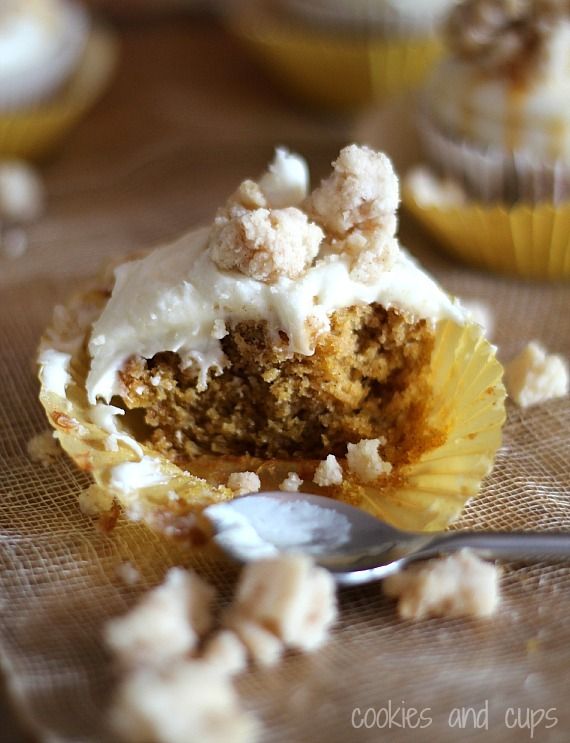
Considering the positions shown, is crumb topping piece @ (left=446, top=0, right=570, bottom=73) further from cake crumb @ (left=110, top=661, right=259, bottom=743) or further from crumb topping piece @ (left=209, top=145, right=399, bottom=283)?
cake crumb @ (left=110, top=661, right=259, bottom=743)

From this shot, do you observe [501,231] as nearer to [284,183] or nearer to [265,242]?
[284,183]

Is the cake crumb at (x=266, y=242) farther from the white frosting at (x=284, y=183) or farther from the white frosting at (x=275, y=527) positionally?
the white frosting at (x=275, y=527)

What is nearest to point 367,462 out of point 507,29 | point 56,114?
point 507,29

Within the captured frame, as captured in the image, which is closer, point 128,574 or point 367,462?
point 128,574

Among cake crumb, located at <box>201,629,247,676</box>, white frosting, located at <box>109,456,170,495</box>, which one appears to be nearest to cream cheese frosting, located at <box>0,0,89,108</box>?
white frosting, located at <box>109,456,170,495</box>

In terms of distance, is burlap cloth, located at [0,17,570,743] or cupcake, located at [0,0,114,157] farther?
cupcake, located at [0,0,114,157]

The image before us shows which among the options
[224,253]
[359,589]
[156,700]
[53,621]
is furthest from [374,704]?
[224,253]

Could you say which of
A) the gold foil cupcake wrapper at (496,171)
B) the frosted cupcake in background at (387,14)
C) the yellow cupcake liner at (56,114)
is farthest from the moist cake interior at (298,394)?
→ the frosted cupcake in background at (387,14)

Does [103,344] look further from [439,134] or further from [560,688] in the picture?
[439,134]
